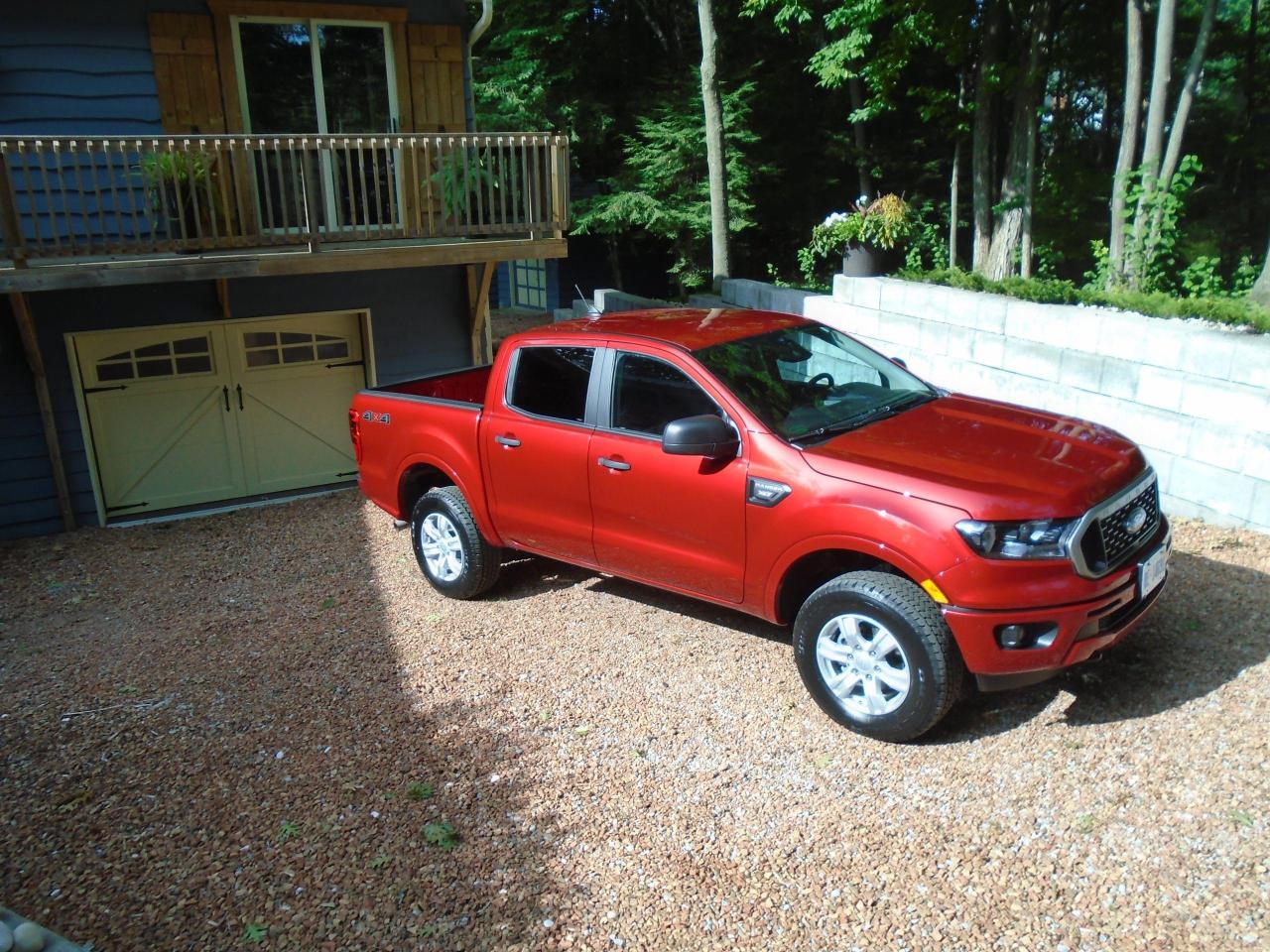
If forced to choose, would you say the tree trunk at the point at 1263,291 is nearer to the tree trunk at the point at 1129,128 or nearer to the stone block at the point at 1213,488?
the tree trunk at the point at 1129,128

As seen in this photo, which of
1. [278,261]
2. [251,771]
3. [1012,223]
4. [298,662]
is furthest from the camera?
[1012,223]

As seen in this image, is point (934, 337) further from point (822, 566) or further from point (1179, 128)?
point (822, 566)

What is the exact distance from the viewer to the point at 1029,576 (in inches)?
159

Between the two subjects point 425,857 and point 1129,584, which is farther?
point 1129,584

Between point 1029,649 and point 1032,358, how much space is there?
15.6 ft

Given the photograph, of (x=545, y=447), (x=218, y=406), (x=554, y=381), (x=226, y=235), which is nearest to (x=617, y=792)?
A: (x=545, y=447)

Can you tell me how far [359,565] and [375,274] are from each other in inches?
158

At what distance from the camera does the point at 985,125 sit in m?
12.7

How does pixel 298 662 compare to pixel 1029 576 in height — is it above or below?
below

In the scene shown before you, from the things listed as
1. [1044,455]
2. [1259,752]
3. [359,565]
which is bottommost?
[359,565]

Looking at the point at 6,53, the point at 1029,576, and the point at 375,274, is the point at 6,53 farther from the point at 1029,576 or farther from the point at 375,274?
the point at 1029,576

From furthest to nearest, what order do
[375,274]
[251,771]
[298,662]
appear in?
[375,274], [298,662], [251,771]

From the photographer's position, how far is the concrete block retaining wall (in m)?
6.61

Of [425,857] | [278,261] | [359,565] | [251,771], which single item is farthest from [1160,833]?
[278,261]
